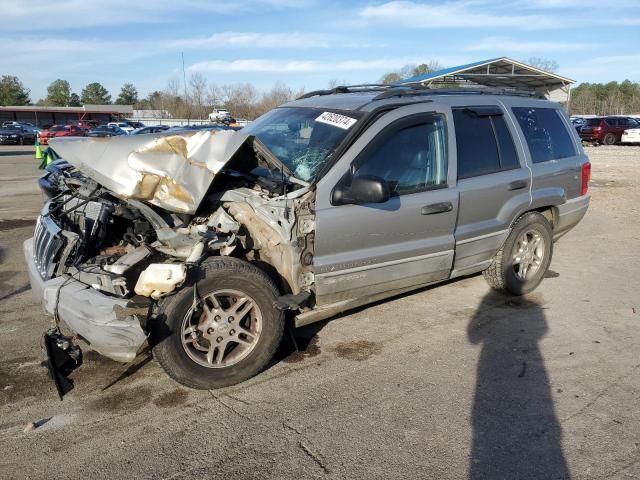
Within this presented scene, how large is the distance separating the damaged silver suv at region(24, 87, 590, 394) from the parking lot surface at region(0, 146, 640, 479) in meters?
0.33

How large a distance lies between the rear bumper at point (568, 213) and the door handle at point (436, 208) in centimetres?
191

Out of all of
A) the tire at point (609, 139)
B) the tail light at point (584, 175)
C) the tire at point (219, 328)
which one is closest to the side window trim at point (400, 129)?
the tire at point (219, 328)

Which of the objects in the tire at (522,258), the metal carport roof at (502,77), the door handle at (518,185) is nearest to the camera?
the door handle at (518,185)

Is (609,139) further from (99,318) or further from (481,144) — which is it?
(99,318)

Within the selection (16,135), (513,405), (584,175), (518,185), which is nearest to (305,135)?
(518,185)

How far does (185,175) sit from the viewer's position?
350 centimetres

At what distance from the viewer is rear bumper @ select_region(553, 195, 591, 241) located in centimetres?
554

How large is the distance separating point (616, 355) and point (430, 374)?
1.55 metres

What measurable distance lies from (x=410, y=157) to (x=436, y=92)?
3.26 ft

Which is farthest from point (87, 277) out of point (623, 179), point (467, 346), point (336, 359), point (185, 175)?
point (623, 179)

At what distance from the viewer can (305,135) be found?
4.29 m

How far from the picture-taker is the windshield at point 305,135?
392cm

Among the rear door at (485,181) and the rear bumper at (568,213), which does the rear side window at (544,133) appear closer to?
the rear door at (485,181)

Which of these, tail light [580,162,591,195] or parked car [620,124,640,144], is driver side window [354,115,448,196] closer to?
tail light [580,162,591,195]
